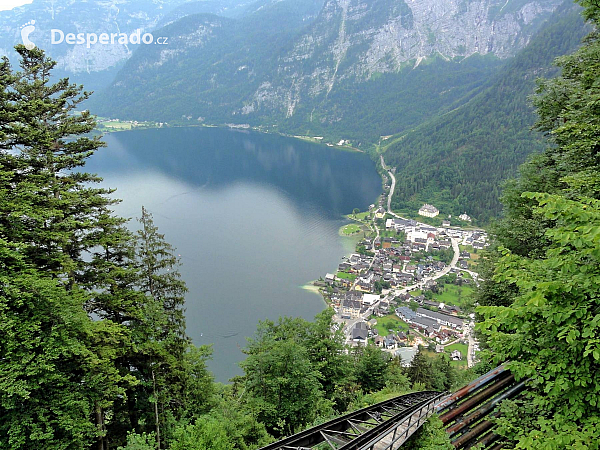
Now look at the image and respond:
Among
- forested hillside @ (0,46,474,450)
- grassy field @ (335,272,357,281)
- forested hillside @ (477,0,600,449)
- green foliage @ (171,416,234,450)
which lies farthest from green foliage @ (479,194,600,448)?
grassy field @ (335,272,357,281)

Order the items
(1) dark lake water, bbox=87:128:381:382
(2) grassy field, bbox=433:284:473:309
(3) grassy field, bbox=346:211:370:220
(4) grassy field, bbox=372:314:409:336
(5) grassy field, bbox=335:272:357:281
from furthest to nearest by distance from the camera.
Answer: (3) grassy field, bbox=346:211:370:220 → (5) grassy field, bbox=335:272:357:281 → (2) grassy field, bbox=433:284:473:309 → (1) dark lake water, bbox=87:128:381:382 → (4) grassy field, bbox=372:314:409:336

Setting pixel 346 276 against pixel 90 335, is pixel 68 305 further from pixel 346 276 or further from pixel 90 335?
pixel 346 276

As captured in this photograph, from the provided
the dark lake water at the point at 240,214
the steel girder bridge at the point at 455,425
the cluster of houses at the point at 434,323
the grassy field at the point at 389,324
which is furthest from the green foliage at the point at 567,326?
the cluster of houses at the point at 434,323

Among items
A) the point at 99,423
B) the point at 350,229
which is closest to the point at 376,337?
the point at 99,423

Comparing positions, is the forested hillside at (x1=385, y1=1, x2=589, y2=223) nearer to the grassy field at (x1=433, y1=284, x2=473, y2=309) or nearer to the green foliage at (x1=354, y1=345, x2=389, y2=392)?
the grassy field at (x1=433, y1=284, x2=473, y2=309)

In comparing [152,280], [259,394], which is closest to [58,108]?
[152,280]

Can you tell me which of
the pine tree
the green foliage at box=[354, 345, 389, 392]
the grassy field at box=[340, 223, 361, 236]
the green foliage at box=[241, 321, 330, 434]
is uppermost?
the grassy field at box=[340, 223, 361, 236]
